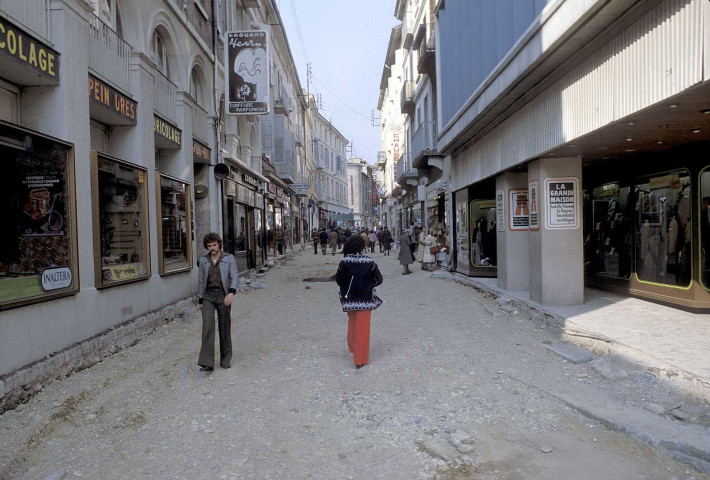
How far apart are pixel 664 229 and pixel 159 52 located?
10724mm

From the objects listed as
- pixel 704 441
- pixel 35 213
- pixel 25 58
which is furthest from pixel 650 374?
pixel 25 58

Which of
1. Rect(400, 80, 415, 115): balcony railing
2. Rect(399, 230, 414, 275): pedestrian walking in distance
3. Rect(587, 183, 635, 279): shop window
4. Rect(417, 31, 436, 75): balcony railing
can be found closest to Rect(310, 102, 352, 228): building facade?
Rect(400, 80, 415, 115): balcony railing

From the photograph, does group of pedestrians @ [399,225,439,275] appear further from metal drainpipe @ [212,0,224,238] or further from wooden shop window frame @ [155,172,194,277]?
wooden shop window frame @ [155,172,194,277]

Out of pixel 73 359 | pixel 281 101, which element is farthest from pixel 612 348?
pixel 281 101

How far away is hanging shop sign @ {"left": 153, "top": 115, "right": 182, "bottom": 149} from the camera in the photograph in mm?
10625

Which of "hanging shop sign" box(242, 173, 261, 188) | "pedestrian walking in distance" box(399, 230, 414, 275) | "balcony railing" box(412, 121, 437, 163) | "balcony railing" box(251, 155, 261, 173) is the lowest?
"pedestrian walking in distance" box(399, 230, 414, 275)

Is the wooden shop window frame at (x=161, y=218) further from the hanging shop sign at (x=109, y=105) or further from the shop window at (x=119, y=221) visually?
the hanging shop sign at (x=109, y=105)

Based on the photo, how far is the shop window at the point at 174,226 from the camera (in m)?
10.7

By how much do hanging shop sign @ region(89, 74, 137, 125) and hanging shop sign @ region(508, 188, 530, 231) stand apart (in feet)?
Answer: 25.9

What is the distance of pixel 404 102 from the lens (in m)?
28.6

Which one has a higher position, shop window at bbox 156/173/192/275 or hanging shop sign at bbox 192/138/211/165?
hanging shop sign at bbox 192/138/211/165

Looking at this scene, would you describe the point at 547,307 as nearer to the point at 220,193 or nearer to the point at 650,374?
the point at 650,374

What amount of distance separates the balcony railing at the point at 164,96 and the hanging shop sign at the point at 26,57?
12.7 feet

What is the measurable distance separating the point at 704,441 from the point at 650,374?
5.40 feet
